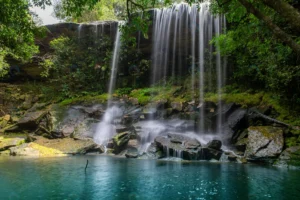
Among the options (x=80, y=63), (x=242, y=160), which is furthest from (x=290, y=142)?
(x=80, y=63)

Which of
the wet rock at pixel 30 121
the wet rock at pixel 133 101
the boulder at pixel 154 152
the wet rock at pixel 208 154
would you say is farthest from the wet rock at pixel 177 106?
the wet rock at pixel 30 121

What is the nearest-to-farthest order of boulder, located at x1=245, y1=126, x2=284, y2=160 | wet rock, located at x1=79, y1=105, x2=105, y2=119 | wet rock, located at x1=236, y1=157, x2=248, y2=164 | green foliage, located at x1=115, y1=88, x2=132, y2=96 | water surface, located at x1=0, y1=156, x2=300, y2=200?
water surface, located at x1=0, y1=156, x2=300, y2=200 < boulder, located at x1=245, y1=126, x2=284, y2=160 < wet rock, located at x1=236, y1=157, x2=248, y2=164 < wet rock, located at x1=79, y1=105, x2=105, y2=119 < green foliage, located at x1=115, y1=88, x2=132, y2=96

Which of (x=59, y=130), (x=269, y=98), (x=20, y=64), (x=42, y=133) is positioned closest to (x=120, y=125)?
(x=59, y=130)

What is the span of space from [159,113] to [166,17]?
8155mm

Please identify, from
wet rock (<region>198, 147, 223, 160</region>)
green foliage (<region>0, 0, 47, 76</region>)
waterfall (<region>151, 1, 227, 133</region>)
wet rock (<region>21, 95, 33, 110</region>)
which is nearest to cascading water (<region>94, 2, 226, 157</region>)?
waterfall (<region>151, 1, 227, 133</region>)

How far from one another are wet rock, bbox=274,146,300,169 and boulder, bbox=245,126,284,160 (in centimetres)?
31

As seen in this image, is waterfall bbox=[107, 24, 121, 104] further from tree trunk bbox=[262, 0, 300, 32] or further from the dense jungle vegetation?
tree trunk bbox=[262, 0, 300, 32]

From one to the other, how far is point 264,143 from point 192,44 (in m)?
11.4

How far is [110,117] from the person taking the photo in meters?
16.2

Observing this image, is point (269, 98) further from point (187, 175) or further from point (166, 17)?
point (166, 17)

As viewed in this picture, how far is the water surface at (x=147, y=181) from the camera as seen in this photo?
5.80 metres

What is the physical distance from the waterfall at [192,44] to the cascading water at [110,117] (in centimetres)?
338

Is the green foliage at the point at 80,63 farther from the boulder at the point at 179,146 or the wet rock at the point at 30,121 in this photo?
the boulder at the point at 179,146

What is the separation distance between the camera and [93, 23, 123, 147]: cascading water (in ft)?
47.1
